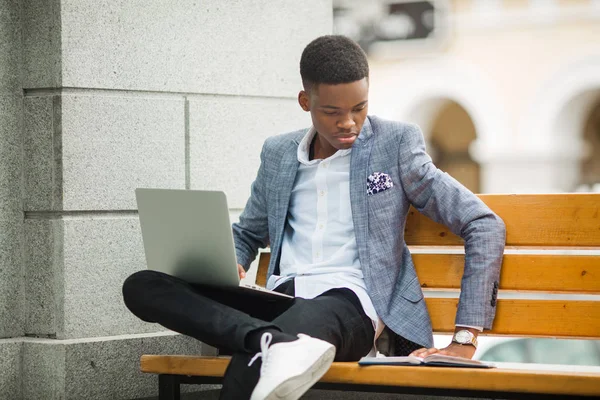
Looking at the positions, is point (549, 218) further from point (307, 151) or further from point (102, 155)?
point (102, 155)

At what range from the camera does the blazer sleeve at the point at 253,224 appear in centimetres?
475

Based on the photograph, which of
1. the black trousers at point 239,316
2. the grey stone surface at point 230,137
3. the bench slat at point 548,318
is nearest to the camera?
the black trousers at point 239,316

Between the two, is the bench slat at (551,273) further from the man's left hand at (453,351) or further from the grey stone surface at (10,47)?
the grey stone surface at (10,47)

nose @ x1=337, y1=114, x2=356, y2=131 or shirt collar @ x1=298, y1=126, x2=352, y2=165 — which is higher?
nose @ x1=337, y1=114, x2=356, y2=131

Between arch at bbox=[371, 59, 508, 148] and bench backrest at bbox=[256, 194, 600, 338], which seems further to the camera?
arch at bbox=[371, 59, 508, 148]

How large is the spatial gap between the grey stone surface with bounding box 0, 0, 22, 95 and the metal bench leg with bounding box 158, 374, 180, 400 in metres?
1.61

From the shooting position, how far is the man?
13.2ft

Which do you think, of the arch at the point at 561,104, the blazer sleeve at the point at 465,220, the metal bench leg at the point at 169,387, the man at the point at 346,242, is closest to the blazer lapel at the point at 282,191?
the man at the point at 346,242

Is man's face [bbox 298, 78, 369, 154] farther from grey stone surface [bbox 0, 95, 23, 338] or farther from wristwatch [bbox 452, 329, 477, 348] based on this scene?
grey stone surface [bbox 0, 95, 23, 338]

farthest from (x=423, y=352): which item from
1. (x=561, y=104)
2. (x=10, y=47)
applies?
(x=561, y=104)

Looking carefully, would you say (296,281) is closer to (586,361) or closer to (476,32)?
(586,361)

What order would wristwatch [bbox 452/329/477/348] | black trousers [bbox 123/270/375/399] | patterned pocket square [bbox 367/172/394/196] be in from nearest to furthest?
black trousers [bbox 123/270/375/399], wristwatch [bbox 452/329/477/348], patterned pocket square [bbox 367/172/394/196]

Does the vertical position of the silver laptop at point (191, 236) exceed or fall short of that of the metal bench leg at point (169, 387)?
it exceeds it

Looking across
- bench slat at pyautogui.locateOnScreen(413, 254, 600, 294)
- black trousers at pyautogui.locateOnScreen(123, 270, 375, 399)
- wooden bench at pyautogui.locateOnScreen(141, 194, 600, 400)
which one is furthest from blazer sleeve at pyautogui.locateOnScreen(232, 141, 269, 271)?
bench slat at pyautogui.locateOnScreen(413, 254, 600, 294)
